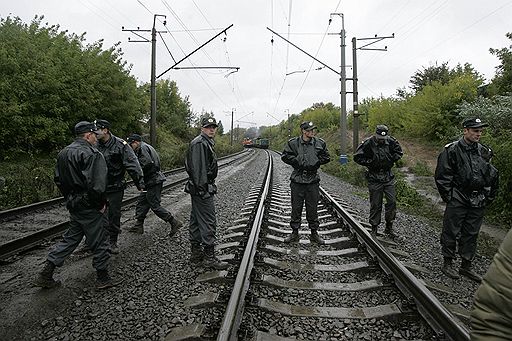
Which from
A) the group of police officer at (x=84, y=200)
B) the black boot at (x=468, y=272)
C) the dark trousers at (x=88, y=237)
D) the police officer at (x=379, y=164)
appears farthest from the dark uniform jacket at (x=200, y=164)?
the black boot at (x=468, y=272)

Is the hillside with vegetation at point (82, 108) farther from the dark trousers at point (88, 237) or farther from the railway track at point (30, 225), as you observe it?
the dark trousers at point (88, 237)

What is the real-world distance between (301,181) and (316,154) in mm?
492

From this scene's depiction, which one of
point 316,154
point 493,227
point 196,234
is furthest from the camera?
point 493,227

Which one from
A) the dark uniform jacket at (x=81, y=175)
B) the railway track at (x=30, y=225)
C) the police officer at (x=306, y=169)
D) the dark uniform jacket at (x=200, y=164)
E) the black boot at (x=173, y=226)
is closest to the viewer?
the dark uniform jacket at (x=81, y=175)

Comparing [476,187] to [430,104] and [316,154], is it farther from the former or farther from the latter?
[430,104]

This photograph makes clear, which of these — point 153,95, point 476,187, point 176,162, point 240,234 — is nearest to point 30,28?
point 153,95

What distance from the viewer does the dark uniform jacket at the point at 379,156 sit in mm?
6070

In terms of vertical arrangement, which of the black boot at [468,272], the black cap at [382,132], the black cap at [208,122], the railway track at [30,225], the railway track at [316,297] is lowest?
the black boot at [468,272]

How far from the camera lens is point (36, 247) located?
5602 mm

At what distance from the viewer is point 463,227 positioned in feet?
15.8

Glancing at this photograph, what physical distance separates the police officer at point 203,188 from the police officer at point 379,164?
2.52m

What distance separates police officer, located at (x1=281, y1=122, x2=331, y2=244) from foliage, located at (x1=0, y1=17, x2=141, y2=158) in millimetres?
12193

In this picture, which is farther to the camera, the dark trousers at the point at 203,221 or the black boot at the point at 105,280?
→ the dark trousers at the point at 203,221

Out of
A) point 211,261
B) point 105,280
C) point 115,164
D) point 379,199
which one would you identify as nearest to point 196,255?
point 211,261
